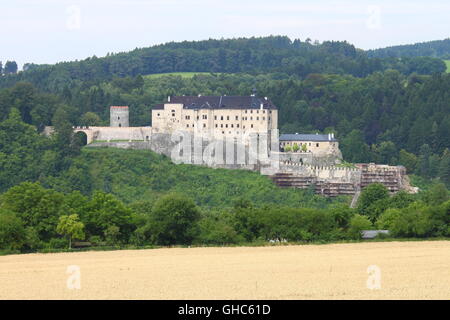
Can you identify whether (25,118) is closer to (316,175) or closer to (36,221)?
(316,175)

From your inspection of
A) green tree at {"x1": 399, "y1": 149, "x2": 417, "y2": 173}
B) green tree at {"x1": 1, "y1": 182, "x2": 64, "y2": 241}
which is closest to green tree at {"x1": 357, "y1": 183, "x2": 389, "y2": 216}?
green tree at {"x1": 1, "y1": 182, "x2": 64, "y2": 241}

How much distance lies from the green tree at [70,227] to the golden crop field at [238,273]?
10.5 feet

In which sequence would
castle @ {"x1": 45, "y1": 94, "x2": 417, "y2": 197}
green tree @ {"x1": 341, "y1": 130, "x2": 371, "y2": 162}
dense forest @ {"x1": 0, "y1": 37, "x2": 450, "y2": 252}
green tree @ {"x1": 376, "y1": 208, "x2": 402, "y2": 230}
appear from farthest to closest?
green tree @ {"x1": 341, "y1": 130, "x2": 371, "y2": 162}
castle @ {"x1": 45, "y1": 94, "x2": 417, "y2": 197}
green tree @ {"x1": 376, "y1": 208, "x2": 402, "y2": 230}
dense forest @ {"x1": 0, "y1": 37, "x2": 450, "y2": 252}

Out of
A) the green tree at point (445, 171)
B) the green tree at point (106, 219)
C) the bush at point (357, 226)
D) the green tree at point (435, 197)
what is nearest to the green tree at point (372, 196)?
the green tree at point (435, 197)

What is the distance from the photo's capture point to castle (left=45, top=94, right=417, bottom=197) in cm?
9162

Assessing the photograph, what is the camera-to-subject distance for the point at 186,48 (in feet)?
649

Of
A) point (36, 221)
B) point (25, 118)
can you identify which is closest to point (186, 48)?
point (25, 118)

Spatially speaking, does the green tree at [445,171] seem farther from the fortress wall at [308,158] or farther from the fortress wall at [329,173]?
the fortress wall at [329,173]

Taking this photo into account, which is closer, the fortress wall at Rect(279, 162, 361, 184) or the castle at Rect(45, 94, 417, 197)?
the fortress wall at Rect(279, 162, 361, 184)

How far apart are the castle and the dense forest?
134 cm

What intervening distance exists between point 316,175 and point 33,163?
25.4m

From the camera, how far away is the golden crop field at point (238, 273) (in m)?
40.7

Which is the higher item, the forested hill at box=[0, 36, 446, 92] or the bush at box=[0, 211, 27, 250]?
the forested hill at box=[0, 36, 446, 92]

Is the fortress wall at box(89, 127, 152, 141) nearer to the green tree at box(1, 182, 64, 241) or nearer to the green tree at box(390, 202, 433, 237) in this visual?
the green tree at box(1, 182, 64, 241)
